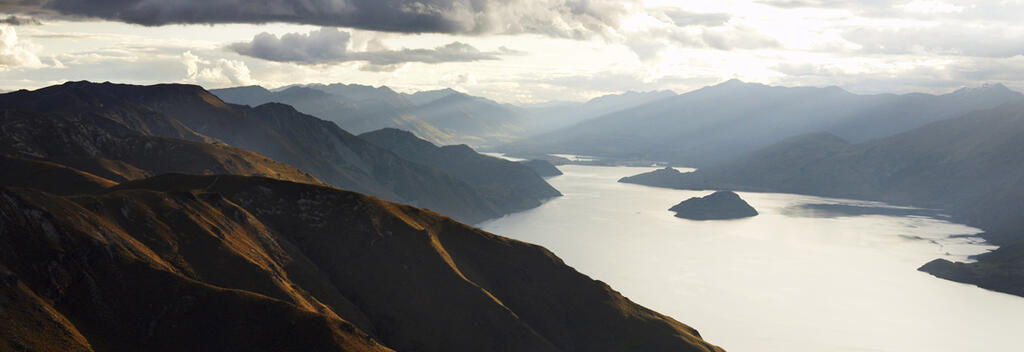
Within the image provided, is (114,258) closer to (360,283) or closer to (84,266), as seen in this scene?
(84,266)

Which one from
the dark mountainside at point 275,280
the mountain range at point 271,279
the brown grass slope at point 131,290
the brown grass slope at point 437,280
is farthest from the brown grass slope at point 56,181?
the brown grass slope at point 131,290

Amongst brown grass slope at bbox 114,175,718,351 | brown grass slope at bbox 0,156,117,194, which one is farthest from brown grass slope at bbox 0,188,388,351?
brown grass slope at bbox 0,156,117,194

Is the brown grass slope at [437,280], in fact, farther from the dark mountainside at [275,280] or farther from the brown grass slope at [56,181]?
the brown grass slope at [56,181]

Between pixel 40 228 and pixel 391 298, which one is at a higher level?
pixel 40 228

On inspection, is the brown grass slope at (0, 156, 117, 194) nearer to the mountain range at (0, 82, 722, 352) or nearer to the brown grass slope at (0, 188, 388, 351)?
the mountain range at (0, 82, 722, 352)

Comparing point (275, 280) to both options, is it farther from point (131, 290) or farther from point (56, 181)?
point (56, 181)

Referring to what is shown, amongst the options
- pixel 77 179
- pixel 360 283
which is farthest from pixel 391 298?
pixel 77 179

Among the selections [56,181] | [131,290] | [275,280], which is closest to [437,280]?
[275,280]
